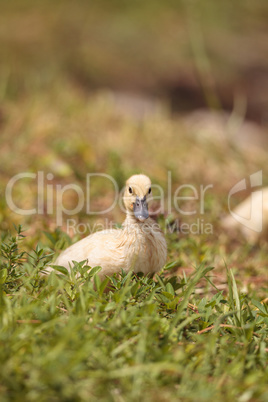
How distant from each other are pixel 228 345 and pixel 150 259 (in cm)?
71

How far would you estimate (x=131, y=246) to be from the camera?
8.11 ft

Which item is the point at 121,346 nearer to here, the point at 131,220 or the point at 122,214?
the point at 131,220

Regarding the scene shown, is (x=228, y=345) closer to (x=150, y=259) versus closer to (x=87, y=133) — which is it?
(x=150, y=259)

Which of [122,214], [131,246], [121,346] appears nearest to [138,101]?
[122,214]

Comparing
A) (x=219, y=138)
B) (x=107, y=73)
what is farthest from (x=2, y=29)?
(x=219, y=138)

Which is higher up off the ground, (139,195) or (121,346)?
(139,195)

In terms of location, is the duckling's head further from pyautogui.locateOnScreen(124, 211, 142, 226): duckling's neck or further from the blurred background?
the blurred background

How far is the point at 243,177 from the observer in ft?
18.4

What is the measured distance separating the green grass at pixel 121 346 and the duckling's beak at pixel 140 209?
16.0 inches

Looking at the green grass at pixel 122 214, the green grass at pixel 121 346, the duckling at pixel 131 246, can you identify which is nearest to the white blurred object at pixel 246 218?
the green grass at pixel 122 214

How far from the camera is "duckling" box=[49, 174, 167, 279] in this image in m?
2.43

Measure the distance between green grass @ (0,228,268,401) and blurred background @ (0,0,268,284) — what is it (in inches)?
39.7

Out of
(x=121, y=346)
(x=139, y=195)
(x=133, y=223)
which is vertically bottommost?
(x=121, y=346)

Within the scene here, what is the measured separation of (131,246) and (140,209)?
23 centimetres
